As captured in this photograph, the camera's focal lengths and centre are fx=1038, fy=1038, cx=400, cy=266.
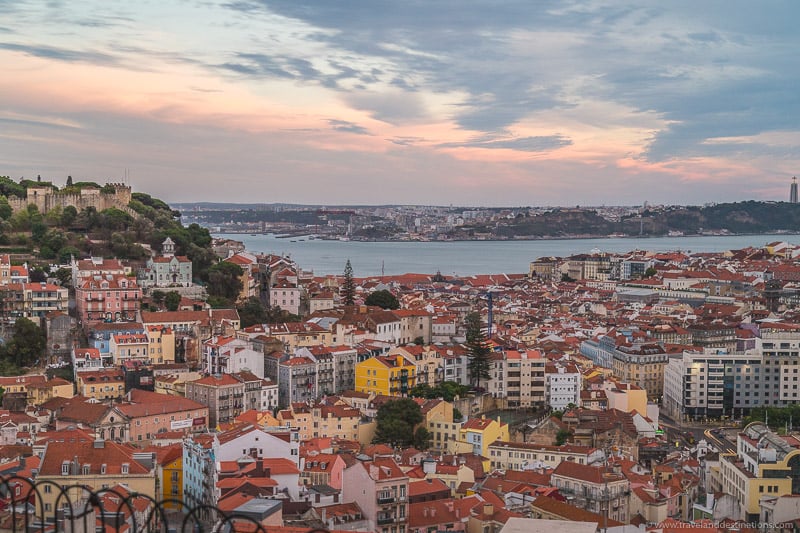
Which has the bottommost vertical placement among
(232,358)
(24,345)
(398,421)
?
(398,421)

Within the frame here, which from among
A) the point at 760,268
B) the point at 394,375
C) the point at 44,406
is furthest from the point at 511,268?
the point at 44,406

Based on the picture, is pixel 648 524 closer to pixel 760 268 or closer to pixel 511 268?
pixel 760 268

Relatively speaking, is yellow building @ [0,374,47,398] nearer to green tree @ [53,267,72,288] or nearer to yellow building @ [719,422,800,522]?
green tree @ [53,267,72,288]

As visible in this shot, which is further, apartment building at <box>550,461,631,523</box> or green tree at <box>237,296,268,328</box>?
green tree at <box>237,296,268,328</box>

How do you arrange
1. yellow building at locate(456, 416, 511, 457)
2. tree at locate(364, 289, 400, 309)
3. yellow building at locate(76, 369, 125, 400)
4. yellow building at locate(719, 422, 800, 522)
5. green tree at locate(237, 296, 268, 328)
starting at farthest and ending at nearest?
1. tree at locate(364, 289, 400, 309)
2. green tree at locate(237, 296, 268, 328)
3. yellow building at locate(76, 369, 125, 400)
4. yellow building at locate(456, 416, 511, 457)
5. yellow building at locate(719, 422, 800, 522)

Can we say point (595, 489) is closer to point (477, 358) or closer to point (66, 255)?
point (477, 358)

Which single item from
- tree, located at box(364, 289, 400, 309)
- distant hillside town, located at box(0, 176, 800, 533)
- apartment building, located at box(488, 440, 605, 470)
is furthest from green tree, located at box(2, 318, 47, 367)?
tree, located at box(364, 289, 400, 309)

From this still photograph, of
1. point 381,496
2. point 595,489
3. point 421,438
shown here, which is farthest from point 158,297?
point 595,489
